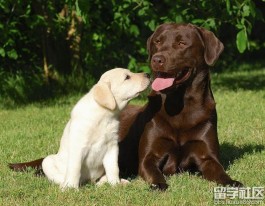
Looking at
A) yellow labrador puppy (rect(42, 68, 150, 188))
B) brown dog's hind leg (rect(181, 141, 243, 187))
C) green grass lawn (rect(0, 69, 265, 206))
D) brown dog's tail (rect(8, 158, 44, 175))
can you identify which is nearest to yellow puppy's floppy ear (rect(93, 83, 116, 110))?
yellow labrador puppy (rect(42, 68, 150, 188))

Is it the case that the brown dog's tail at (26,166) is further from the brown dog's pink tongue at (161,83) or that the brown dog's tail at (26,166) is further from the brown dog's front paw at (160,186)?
the brown dog's pink tongue at (161,83)

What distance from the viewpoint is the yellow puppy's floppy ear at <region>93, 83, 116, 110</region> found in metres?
4.17

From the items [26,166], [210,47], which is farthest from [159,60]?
[26,166]

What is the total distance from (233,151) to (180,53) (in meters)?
1.49

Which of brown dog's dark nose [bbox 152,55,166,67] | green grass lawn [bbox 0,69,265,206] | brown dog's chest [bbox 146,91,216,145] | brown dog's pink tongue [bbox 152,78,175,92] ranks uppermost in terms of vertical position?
brown dog's dark nose [bbox 152,55,166,67]

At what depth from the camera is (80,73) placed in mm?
10344

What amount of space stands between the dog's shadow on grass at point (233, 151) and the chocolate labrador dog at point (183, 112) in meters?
0.48

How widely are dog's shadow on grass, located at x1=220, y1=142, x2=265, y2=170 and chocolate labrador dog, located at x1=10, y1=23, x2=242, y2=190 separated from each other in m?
0.48

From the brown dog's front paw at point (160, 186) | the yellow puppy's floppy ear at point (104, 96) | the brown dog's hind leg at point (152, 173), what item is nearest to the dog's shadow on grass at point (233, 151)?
the brown dog's hind leg at point (152, 173)

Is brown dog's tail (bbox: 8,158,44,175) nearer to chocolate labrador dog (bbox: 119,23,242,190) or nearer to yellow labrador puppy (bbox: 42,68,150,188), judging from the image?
yellow labrador puppy (bbox: 42,68,150,188)

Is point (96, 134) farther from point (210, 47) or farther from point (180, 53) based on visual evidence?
point (210, 47)

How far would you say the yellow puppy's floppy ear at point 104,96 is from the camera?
4.17 m

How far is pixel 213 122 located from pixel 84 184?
1.14m

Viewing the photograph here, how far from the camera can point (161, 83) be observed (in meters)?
4.48
